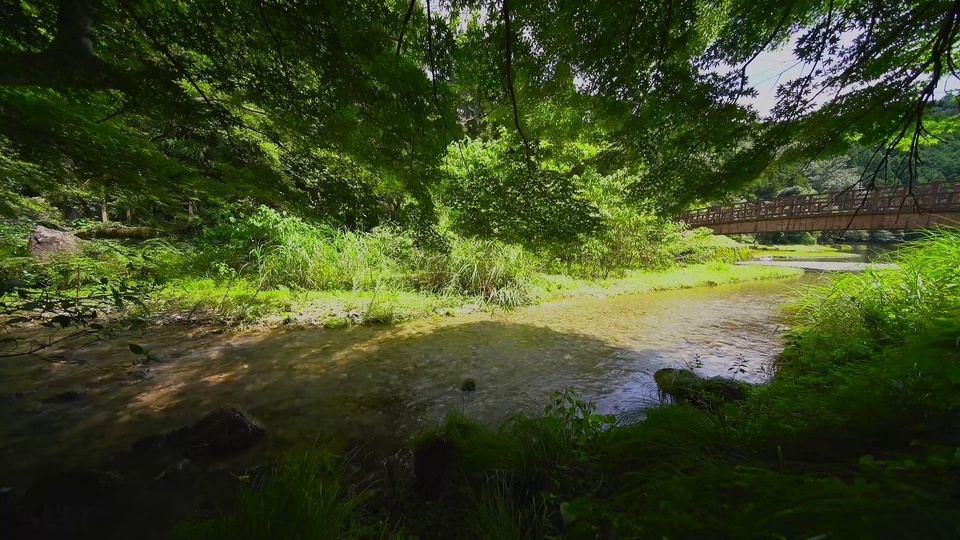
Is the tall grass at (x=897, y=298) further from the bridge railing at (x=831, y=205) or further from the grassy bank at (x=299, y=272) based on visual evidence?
the bridge railing at (x=831, y=205)

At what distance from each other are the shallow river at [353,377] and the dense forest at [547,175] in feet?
0.68

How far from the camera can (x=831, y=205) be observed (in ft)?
51.5

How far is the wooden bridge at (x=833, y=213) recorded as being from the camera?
40.3ft

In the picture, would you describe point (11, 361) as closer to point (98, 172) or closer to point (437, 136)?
point (98, 172)

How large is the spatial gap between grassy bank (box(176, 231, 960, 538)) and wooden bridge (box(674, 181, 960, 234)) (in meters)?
13.0

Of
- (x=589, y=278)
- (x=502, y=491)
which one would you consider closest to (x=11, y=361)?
(x=502, y=491)

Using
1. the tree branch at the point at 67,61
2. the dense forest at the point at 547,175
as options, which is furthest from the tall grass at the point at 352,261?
the tree branch at the point at 67,61

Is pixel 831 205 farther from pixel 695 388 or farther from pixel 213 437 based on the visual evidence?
pixel 213 437

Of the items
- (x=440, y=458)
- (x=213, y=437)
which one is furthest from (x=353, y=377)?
(x=440, y=458)

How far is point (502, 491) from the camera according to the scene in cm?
192

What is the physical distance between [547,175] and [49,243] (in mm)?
10574

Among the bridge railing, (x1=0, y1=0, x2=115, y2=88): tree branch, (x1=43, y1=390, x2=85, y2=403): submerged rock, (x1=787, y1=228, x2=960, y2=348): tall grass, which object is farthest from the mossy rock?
the bridge railing

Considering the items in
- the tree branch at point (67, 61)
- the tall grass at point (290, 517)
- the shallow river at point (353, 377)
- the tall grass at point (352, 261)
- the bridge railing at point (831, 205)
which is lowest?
the shallow river at point (353, 377)

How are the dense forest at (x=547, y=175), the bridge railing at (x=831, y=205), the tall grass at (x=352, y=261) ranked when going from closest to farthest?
the dense forest at (x=547, y=175) < the tall grass at (x=352, y=261) < the bridge railing at (x=831, y=205)
